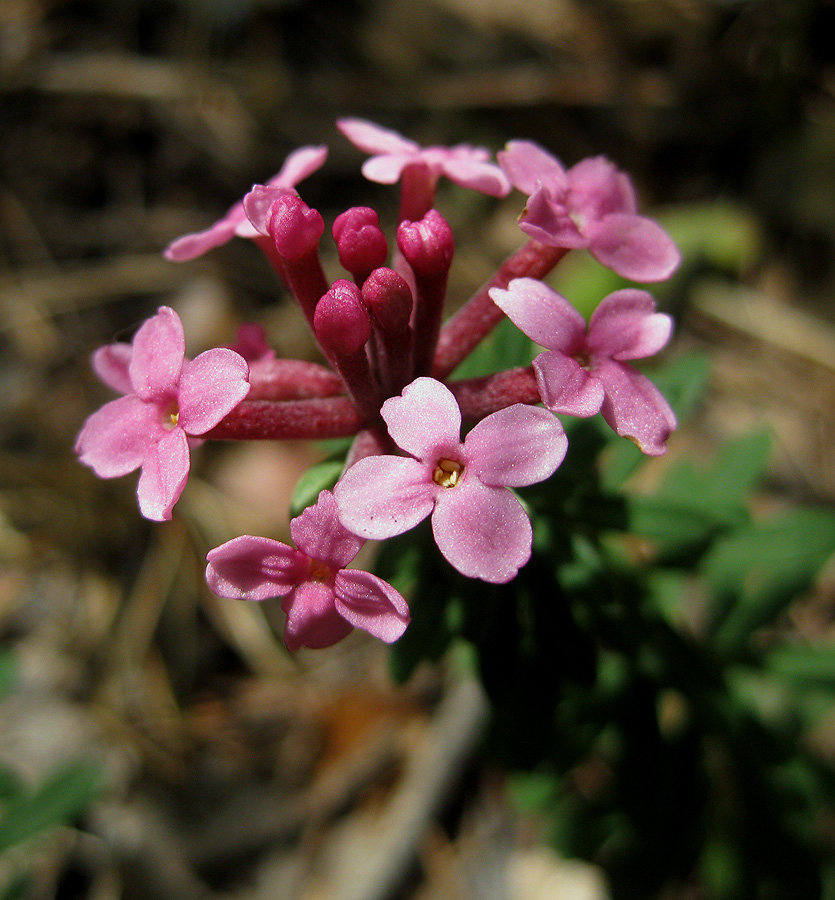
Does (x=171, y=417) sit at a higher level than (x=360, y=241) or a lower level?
lower

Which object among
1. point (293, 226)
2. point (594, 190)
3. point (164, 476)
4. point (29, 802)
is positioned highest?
point (594, 190)

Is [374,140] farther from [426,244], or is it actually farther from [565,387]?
[565,387]

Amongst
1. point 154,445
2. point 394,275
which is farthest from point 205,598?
point 394,275

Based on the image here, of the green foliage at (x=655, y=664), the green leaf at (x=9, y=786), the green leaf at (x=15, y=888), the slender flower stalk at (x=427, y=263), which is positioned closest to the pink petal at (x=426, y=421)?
the slender flower stalk at (x=427, y=263)

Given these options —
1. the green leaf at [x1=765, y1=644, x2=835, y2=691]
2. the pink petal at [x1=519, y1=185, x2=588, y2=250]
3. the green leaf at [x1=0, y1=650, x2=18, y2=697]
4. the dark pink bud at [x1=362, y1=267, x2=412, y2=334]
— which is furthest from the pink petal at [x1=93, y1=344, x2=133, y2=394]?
the green leaf at [x1=765, y1=644, x2=835, y2=691]

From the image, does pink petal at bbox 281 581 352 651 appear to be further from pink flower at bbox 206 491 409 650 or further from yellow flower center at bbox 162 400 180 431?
yellow flower center at bbox 162 400 180 431

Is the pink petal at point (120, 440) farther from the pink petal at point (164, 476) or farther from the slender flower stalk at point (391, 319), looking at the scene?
the slender flower stalk at point (391, 319)

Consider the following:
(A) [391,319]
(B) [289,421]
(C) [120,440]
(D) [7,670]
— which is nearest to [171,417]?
(C) [120,440]
